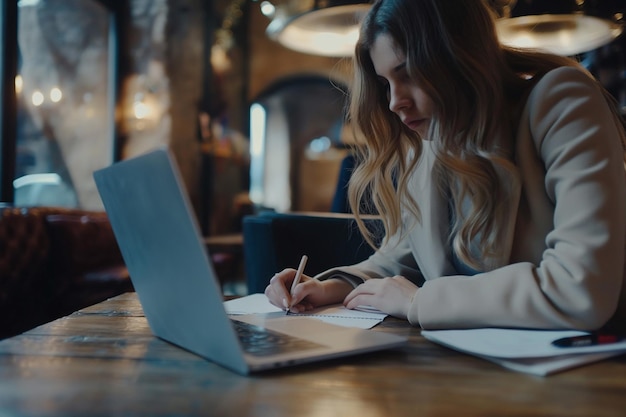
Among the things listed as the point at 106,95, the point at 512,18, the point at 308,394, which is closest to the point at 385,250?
the point at 308,394

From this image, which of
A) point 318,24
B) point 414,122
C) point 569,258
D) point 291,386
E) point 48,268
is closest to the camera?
point 291,386

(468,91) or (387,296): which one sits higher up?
(468,91)

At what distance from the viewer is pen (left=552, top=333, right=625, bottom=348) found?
670mm

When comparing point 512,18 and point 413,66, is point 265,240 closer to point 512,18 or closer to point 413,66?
point 413,66

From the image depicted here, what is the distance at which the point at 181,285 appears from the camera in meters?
0.61

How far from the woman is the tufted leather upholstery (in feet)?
8.05

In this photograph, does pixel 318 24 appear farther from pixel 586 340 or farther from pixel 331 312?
pixel 586 340

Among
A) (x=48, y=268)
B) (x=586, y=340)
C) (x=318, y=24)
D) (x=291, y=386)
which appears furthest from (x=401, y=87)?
(x=48, y=268)

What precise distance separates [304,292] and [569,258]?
0.47 m

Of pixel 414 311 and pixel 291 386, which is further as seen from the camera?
pixel 414 311

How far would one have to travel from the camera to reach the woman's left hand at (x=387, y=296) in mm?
940

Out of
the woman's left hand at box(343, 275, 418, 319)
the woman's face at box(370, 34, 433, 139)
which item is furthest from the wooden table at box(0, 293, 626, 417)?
the woman's face at box(370, 34, 433, 139)

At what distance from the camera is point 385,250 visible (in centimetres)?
131

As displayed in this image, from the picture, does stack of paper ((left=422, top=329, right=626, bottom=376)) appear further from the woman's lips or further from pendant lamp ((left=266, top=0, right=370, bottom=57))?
pendant lamp ((left=266, top=0, right=370, bottom=57))
